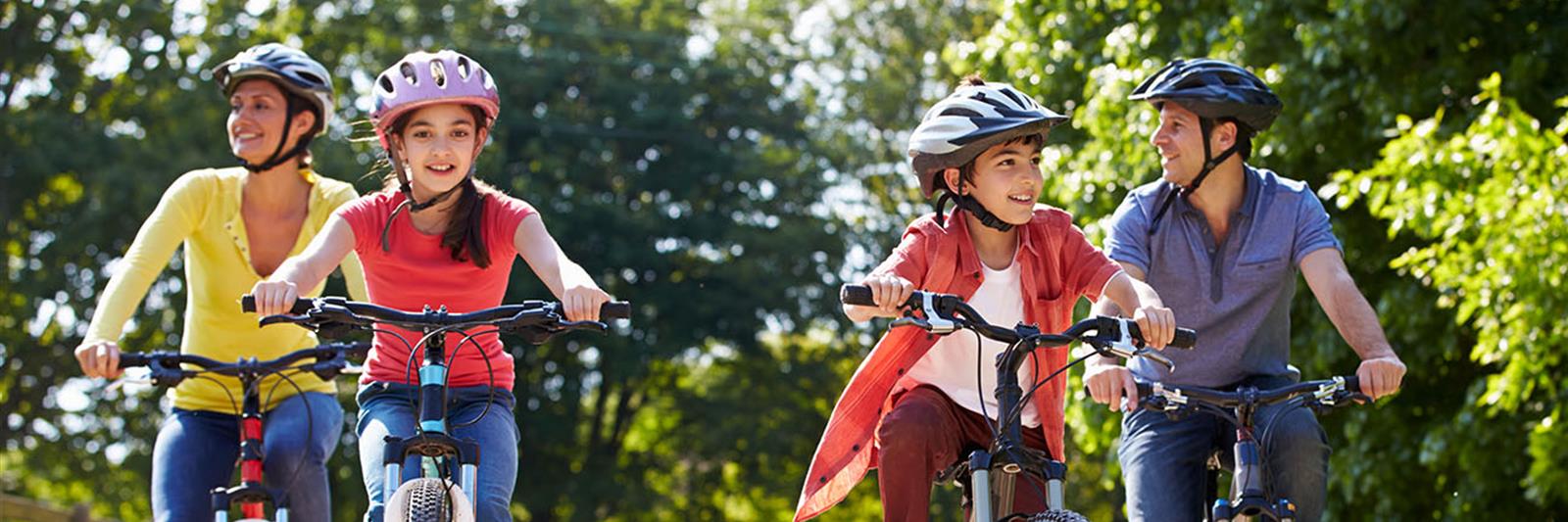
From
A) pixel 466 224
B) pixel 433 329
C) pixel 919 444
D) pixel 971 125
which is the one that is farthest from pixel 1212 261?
pixel 433 329

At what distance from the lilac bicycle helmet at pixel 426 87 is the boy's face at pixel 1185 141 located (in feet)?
6.87

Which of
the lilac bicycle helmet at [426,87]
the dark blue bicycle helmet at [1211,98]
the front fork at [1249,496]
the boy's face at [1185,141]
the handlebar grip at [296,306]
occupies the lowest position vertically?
the front fork at [1249,496]

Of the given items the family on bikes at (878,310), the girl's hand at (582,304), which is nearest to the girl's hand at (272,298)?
the family on bikes at (878,310)

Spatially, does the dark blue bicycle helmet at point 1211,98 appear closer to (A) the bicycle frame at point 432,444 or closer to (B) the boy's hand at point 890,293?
(B) the boy's hand at point 890,293

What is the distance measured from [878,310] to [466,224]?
4.83 ft

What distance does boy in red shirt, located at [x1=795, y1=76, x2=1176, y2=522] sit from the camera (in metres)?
5.72

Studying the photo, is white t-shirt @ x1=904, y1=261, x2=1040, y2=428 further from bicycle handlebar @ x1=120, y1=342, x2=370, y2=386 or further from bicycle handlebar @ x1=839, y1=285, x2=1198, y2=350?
bicycle handlebar @ x1=120, y1=342, x2=370, y2=386

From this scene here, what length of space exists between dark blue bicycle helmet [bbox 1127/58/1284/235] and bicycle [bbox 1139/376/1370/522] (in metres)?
0.85

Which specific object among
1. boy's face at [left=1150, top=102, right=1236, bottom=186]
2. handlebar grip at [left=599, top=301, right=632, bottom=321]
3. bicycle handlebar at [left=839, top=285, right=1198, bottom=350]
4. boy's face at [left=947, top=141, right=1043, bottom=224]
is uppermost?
boy's face at [left=1150, top=102, right=1236, bottom=186]

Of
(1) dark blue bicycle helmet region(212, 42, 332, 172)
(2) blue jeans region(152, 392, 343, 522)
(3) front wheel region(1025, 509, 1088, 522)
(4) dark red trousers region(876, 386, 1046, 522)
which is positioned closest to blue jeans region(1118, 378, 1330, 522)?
(4) dark red trousers region(876, 386, 1046, 522)

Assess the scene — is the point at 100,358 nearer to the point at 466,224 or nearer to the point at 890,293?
the point at 466,224

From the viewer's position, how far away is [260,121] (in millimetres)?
7141

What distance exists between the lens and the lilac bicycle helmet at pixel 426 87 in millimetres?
6023

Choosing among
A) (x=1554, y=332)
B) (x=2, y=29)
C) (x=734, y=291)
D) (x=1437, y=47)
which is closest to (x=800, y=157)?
(x=734, y=291)
